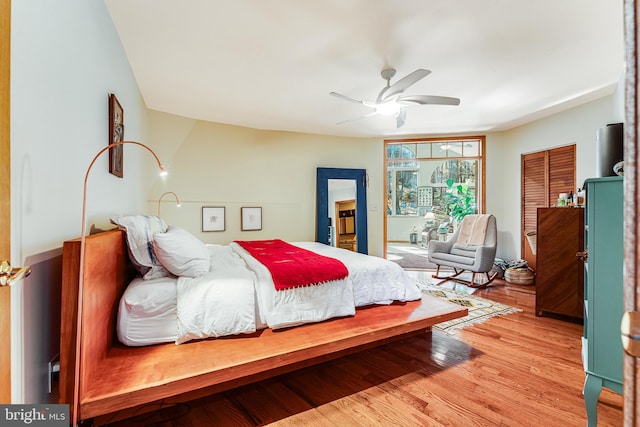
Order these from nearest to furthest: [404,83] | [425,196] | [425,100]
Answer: [404,83] → [425,100] → [425,196]

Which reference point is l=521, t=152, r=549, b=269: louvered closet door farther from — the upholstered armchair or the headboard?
the headboard

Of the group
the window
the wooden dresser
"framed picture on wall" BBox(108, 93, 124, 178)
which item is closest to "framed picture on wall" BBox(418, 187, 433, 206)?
the window

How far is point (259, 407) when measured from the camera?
166 cm

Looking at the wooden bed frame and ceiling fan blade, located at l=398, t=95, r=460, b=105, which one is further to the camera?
ceiling fan blade, located at l=398, t=95, r=460, b=105

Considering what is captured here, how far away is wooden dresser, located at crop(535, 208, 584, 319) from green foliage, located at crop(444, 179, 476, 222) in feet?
8.20

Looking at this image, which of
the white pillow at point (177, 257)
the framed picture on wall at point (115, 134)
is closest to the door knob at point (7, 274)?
the white pillow at point (177, 257)

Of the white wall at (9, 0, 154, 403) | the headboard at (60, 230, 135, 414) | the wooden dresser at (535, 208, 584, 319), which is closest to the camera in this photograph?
the white wall at (9, 0, 154, 403)

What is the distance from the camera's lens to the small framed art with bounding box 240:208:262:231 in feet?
14.5

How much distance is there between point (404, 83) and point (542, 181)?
3.34 m

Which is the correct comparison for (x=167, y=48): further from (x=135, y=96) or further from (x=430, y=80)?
(x=430, y=80)

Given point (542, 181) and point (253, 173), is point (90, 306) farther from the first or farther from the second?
point (542, 181)

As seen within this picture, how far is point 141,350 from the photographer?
5.07ft

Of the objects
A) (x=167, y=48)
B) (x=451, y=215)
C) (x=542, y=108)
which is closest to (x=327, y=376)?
(x=167, y=48)

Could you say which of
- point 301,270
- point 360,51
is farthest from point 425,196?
point 301,270
